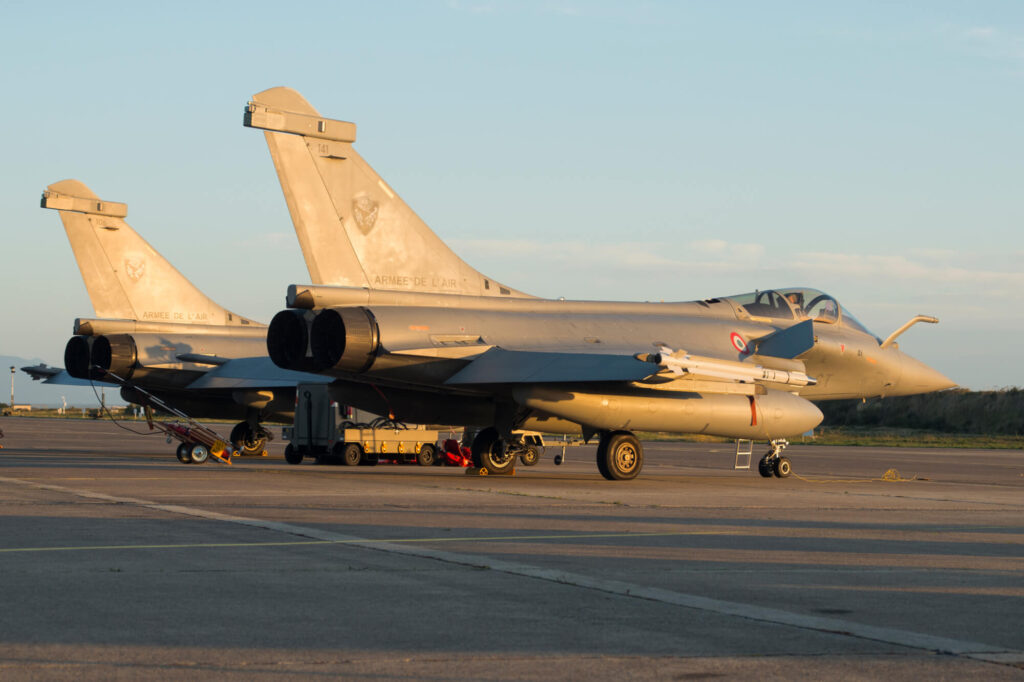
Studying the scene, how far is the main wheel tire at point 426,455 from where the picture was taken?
2527 centimetres

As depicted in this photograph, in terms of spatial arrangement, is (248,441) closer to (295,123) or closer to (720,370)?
(295,123)

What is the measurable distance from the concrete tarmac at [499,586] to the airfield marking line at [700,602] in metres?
0.02

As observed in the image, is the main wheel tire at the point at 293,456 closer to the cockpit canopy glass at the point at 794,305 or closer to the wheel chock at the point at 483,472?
the wheel chock at the point at 483,472

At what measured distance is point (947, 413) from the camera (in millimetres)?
62938

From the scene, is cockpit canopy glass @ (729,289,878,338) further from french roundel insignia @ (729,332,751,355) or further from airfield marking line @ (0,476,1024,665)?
airfield marking line @ (0,476,1024,665)

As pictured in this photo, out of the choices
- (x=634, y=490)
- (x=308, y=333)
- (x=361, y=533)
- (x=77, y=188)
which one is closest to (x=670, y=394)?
(x=634, y=490)

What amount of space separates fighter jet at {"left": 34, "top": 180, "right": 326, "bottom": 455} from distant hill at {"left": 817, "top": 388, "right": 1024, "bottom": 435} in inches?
1580

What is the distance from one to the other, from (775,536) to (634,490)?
6.26 m

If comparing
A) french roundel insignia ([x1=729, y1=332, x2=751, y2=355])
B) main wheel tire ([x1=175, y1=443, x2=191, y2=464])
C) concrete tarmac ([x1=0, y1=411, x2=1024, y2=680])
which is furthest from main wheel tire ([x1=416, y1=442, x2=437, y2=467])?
concrete tarmac ([x1=0, y1=411, x2=1024, y2=680])

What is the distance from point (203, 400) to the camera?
92.7 feet

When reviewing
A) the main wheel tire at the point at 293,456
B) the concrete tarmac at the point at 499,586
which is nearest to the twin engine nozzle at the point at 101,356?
the main wheel tire at the point at 293,456

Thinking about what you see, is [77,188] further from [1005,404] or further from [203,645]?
[1005,404]

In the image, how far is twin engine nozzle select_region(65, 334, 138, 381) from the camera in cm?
2488

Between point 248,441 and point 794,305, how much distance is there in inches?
559
